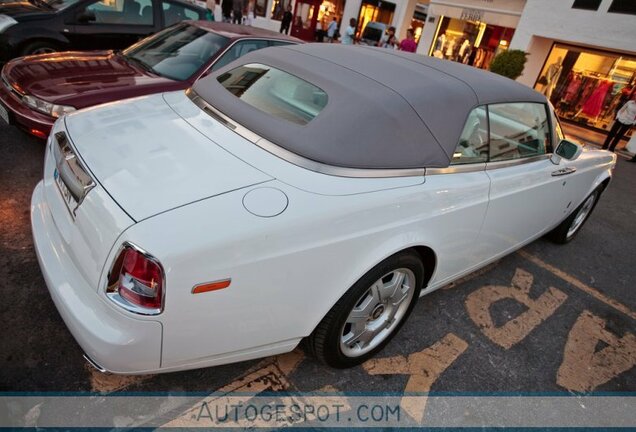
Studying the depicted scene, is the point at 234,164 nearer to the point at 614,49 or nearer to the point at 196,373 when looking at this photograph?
the point at 196,373

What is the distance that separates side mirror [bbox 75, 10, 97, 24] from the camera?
18.4 feet

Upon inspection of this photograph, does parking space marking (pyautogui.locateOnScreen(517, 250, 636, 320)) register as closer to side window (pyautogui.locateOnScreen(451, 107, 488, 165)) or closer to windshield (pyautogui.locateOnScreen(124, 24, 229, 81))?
side window (pyautogui.locateOnScreen(451, 107, 488, 165))

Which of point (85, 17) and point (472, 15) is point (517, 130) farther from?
point (472, 15)

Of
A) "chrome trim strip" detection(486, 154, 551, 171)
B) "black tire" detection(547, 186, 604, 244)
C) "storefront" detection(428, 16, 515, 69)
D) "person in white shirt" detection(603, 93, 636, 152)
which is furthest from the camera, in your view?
"storefront" detection(428, 16, 515, 69)

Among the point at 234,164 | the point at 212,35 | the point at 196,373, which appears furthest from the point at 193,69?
the point at 196,373

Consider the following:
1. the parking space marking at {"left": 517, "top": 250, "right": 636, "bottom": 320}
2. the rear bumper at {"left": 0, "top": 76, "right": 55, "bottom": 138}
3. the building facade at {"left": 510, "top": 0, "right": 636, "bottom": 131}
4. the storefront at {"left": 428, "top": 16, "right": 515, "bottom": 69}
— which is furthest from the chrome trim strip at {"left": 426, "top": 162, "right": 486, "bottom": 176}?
the storefront at {"left": 428, "top": 16, "right": 515, "bottom": 69}

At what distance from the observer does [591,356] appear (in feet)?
9.71

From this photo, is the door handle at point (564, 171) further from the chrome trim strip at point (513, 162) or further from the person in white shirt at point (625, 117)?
the person in white shirt at point (625, 117)

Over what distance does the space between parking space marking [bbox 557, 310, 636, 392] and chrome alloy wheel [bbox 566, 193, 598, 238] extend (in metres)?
1.36

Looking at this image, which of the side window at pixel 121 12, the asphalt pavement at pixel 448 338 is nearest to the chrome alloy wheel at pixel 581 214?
the asphalt pavement at pixel 448 338

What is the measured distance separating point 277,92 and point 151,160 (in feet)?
3.12

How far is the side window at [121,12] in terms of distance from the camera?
18.9 ft

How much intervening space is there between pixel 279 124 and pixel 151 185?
0.78 m

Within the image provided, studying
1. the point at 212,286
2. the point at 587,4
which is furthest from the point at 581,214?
the point at 587,4
